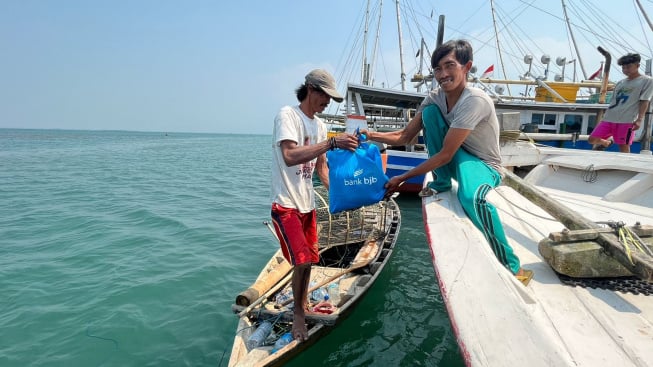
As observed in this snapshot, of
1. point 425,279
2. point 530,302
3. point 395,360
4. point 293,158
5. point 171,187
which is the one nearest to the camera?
point 530,302

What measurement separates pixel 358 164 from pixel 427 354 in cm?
253

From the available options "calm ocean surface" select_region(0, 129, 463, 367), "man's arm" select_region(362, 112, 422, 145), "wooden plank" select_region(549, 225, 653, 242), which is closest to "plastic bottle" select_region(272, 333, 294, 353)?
"calm ocean surface" select_region(0, 129, 463, 367)

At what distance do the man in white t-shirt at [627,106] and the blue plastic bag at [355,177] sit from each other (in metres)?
5.67

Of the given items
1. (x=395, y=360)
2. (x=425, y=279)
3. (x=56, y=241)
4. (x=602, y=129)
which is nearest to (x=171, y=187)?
(x=56, y=241)

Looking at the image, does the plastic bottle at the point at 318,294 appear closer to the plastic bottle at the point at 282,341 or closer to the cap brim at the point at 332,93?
the plastic bottle at the point at 282,341

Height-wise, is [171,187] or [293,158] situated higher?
[293,158]

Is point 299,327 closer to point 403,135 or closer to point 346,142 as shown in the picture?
point 346,142

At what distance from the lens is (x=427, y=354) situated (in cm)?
399

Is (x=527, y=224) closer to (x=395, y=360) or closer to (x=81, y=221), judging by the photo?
(x=395, y=360)

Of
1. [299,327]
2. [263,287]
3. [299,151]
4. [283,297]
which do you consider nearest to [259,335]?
[299,327]

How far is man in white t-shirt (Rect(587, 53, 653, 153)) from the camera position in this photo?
5891 mm

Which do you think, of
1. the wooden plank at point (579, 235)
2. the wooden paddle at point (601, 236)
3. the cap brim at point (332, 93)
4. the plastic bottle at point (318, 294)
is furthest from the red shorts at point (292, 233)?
the wooden paddle at point (601, 236)

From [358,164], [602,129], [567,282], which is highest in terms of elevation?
[602,129]

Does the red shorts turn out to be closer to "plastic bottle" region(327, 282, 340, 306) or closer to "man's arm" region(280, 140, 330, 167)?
"man's arm" region(280, 140, 330, 167)
